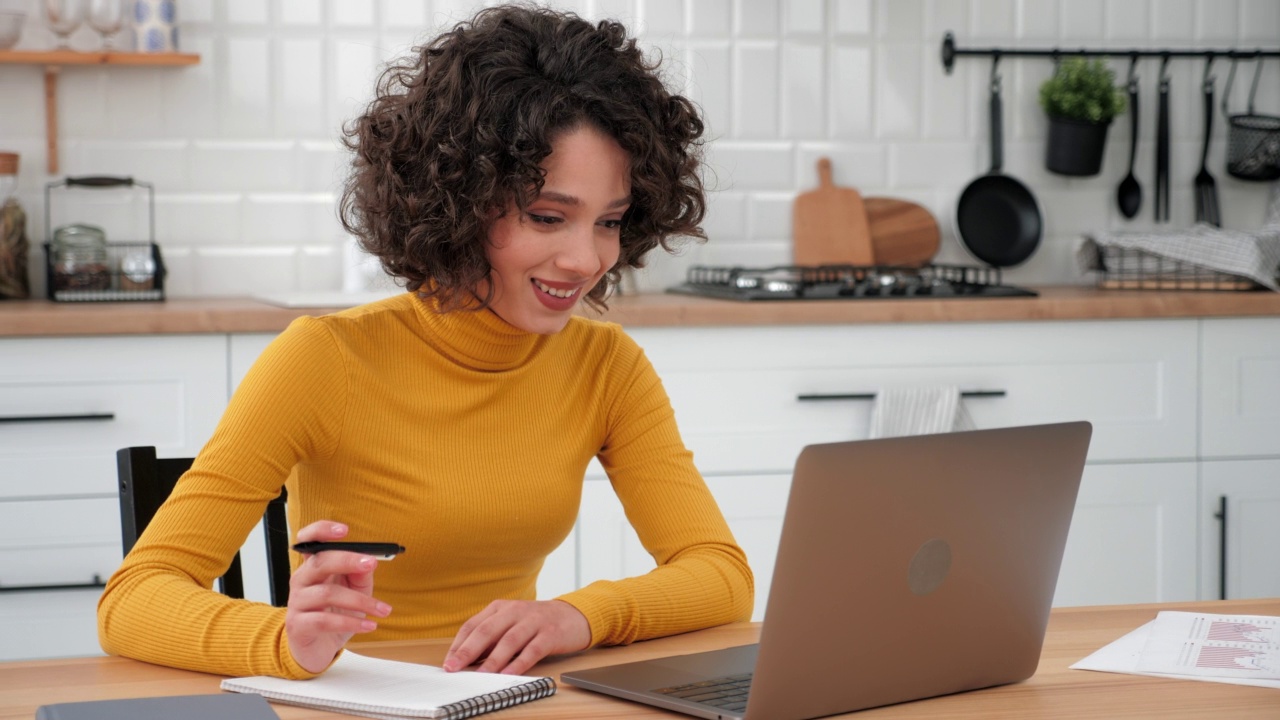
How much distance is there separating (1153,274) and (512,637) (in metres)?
2.42

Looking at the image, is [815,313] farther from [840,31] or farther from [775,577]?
[775,577]

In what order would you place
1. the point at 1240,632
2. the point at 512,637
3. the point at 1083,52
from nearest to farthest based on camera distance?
1. the point at 512,637
2. the point at 1240,632
3. the point at 1083,52

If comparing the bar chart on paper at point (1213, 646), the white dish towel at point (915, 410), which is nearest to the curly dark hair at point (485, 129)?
the bar chart on paper at point (1213, 646)

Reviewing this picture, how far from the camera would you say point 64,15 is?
9.46ft

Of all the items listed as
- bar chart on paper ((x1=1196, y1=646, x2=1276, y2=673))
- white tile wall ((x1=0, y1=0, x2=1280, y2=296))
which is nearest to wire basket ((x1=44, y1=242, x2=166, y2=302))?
white tile wall ((x1=0, y1=0, x2=1280, y2=296))

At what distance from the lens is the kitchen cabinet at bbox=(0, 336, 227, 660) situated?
8.09ft

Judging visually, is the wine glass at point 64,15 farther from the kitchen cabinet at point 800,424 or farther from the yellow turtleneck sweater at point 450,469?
the yellow turtleneck sweater at point 450,469

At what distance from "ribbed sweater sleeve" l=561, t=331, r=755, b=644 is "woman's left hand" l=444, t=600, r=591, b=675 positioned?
0.16 ft

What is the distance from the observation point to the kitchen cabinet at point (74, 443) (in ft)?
8.09

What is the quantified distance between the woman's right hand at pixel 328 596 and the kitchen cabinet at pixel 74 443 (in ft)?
5.18

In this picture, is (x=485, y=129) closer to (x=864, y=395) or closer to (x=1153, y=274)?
(x=864, y=395)

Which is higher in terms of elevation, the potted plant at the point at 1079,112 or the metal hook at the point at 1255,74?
the metal hook at the point at 1255,74

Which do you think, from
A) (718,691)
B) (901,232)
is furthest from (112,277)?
(718,691)

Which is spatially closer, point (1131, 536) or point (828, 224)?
point (1131, 536)
